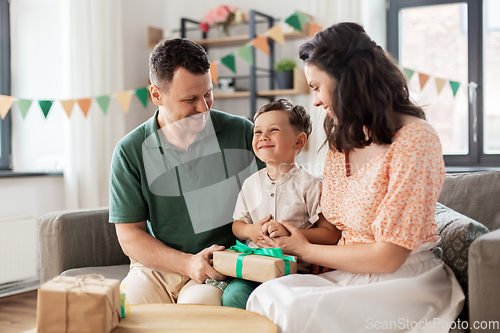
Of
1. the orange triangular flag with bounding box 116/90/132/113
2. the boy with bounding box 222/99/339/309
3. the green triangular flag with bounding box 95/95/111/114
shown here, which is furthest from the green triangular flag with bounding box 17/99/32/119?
the boy with bounding box 222/99/339/309

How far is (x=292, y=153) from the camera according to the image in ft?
5.18

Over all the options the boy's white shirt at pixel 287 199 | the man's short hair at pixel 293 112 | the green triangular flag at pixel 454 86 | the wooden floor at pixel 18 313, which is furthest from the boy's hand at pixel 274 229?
the green triangular flag at pixel 454 86

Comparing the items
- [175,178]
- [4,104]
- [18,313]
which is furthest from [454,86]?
[18,313]

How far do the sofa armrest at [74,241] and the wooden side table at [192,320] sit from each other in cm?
86

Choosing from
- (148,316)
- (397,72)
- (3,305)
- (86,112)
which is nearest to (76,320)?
(148,316)

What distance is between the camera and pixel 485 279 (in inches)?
47.1

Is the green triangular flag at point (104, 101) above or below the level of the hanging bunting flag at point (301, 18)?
below

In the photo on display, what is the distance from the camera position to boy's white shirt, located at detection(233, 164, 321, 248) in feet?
5.04

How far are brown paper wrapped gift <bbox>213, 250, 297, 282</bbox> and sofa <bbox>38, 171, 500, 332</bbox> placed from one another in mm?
476

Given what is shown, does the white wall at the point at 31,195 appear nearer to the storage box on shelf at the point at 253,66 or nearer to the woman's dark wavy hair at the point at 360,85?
the storage box on shelf at the point at 253,66

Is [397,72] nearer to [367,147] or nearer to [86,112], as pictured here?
[367,147]

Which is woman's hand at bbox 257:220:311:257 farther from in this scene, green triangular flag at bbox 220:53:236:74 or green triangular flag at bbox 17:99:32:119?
green triangular flag at bbox 17:99:32:119

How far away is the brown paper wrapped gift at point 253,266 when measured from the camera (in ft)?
4.18

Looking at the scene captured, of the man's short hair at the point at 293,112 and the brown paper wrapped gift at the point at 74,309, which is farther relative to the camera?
the man's short hair at the point at 293,112
